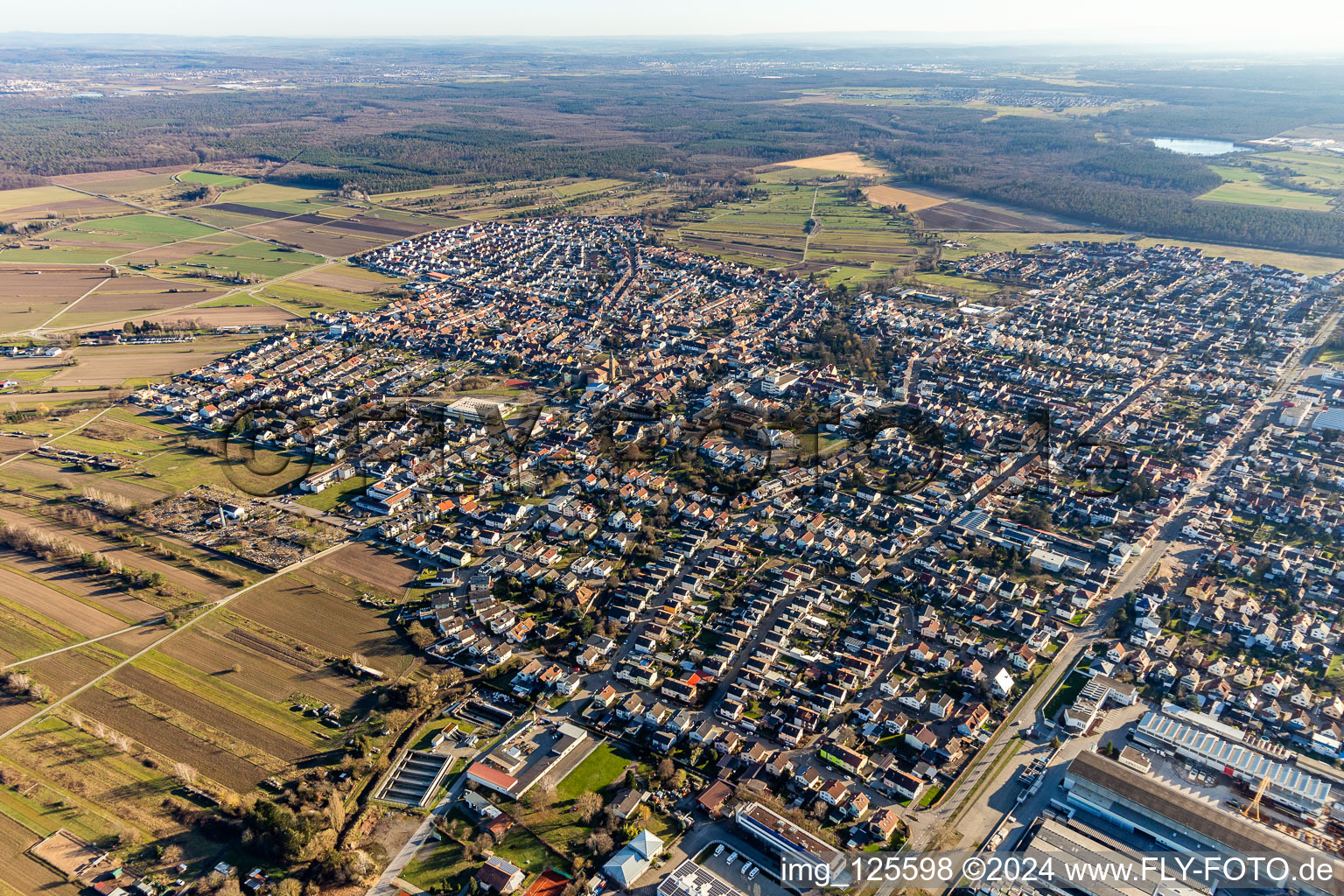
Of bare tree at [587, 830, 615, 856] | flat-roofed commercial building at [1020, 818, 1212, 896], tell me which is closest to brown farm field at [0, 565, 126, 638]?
bare tree at [587, 830, 615, 856]

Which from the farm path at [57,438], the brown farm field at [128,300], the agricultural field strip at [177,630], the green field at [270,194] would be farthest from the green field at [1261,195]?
the green field at [270,194]

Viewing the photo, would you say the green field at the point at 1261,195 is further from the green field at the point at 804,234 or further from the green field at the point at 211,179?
the green field at the point at 211,179

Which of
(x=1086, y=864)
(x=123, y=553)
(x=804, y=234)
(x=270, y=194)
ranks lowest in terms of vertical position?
(x=1086, y=864)

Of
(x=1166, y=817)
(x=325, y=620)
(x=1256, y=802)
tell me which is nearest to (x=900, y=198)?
(x=1256, y=802)

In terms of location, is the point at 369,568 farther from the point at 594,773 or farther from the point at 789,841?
the point at 789,841

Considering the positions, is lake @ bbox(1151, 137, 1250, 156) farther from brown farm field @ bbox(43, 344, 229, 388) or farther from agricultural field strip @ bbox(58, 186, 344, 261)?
brown farm field @ bbox(43, 344, 229, 388)
